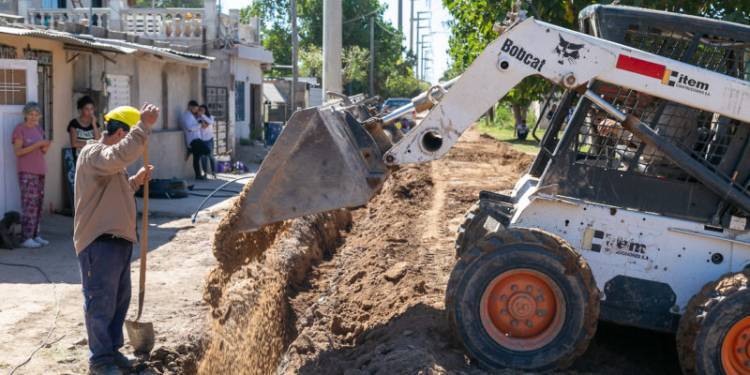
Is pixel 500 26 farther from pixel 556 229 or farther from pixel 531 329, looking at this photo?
pixel 531 329

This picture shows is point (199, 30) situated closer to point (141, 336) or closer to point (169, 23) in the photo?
point (169, 23)

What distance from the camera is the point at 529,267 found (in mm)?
5969

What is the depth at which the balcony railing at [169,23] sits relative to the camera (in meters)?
23.8

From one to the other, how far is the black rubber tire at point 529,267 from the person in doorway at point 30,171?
22.2 ft

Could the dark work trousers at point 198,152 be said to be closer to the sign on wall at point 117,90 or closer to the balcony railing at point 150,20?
the sign on wall at point 117,90

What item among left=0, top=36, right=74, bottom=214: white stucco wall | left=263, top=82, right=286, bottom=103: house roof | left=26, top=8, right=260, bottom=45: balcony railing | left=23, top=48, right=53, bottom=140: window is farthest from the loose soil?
left=263, top=82, right=286, bottom=103: house roof

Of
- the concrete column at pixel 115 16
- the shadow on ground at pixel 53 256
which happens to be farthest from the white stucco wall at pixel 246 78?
the shadow on ground at pixel 53 256

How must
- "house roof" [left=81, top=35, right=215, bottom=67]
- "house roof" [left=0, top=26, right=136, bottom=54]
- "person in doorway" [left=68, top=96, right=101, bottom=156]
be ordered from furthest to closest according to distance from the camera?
"house roof" [left=81, top=35, right=215, bottom=67] < "person in doorway" [left=68, top=96, right=101, bottom=156] < "house roof" [left=0, top=26, right=136, bottom=54]

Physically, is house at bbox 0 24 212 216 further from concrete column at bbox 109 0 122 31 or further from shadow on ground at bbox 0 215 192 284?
concrete column at bbox 109 0 122 31

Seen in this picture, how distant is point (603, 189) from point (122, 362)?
375cm

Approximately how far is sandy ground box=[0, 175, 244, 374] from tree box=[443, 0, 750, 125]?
15.1 feet

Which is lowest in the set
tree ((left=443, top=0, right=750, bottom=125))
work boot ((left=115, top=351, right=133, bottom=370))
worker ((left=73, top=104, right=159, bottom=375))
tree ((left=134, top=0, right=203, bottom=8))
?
work boot ((left=115, top=351, right=133, bottom=370))

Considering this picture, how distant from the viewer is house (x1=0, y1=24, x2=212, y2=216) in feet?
37.0

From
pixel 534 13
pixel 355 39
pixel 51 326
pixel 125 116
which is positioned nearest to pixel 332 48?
pixel 534 13
